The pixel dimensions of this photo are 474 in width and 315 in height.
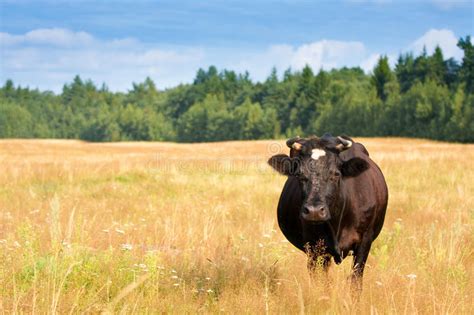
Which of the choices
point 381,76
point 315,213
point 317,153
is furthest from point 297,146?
point 381,76

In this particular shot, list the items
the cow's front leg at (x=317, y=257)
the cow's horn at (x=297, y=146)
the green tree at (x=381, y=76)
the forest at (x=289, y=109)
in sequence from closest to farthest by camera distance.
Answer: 1. the cow's horn at (x=297, y=146)
2. the cow's front leg at (x=317, y=257)
3. the forest at (x=289, y=109)
4. the green tree at (x=381, y=76)

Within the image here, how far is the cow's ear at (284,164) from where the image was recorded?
6.18 meters

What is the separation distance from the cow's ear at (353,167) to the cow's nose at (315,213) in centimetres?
100

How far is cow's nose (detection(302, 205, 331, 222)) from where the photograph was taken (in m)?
5.45

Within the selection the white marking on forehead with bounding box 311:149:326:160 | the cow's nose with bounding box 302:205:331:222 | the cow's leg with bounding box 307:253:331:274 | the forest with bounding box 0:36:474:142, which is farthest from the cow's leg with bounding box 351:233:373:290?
the forest with bounding box 0:36:474:142

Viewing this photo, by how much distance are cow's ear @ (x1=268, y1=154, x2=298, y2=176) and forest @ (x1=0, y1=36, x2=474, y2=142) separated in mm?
70981

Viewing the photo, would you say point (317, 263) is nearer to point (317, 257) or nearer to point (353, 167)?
point (317, 257)

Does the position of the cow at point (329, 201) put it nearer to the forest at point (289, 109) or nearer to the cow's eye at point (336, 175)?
the cow's eye at point (336, 175)

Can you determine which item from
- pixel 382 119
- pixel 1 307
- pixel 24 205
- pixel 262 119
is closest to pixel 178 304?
pixel 1 307

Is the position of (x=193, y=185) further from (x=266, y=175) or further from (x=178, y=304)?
(x=178, y=304)

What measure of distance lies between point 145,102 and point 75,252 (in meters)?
182

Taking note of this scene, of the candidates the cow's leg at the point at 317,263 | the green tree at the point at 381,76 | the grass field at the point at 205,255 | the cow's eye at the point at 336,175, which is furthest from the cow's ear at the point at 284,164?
the green tree at the point at 381,76

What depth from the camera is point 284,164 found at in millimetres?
6305

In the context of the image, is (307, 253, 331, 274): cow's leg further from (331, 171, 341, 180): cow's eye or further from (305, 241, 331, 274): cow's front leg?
(331, 171, 341, 180): cow's eye
